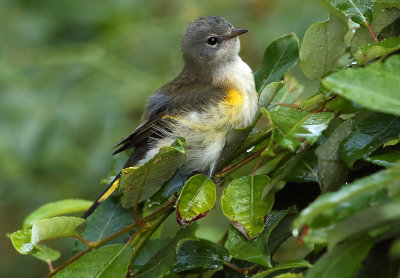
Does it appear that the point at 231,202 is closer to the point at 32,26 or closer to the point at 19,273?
the point at 19,273

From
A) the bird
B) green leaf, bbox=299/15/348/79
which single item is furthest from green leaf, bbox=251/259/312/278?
the bird

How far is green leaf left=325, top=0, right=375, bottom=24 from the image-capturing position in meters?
1.37

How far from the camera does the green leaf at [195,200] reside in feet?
4.48

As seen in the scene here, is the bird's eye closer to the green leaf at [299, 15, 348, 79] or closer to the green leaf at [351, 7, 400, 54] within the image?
the green leaf at [299, 15, 348, 79]

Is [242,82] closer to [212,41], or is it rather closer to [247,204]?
[212,41]

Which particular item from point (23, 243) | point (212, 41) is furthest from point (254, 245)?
point (212, 41)

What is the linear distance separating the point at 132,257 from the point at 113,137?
83.2 inches

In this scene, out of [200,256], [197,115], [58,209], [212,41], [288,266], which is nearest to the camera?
[288,266]

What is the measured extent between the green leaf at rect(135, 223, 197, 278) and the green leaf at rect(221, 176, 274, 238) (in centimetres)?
9

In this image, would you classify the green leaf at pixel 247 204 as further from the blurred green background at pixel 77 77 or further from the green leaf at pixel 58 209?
the blurred green background at pixel 77 77

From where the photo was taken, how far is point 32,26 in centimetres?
479

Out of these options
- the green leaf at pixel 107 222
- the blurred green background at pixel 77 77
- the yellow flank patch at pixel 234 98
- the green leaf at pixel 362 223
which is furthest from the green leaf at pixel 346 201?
the blurred green background at pixel 77 77

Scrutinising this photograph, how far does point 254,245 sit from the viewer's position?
121cm

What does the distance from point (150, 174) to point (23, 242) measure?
0.32 metres
